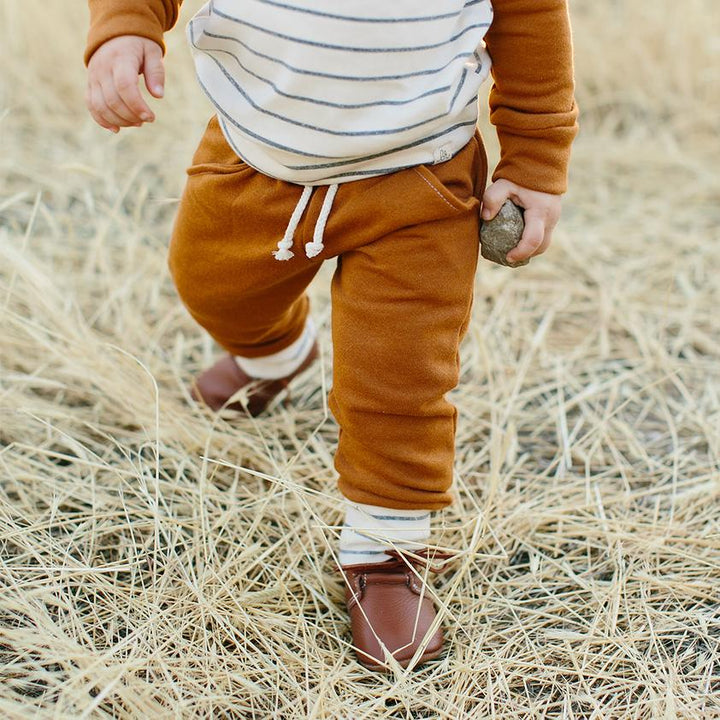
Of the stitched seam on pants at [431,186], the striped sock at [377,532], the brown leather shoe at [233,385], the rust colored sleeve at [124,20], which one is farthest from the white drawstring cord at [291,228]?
the brown leather shoe at [233,385]

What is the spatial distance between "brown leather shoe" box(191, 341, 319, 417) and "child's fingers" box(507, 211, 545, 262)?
582 millimetres

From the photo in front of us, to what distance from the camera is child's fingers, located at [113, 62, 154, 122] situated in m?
1.01

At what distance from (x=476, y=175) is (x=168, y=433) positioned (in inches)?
27.0

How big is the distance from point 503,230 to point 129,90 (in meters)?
0.46

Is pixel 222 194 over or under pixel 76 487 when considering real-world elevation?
over

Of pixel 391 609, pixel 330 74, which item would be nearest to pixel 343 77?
pixel 330 74

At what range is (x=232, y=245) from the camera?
46.1 inches

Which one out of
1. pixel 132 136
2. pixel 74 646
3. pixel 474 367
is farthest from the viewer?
pixel 132 136

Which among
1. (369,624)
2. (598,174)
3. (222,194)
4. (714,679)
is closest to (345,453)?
(369,624)

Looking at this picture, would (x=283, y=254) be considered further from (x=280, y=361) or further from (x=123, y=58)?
(x=280, y=361)

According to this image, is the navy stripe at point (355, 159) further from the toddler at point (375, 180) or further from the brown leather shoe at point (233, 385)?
the brown leather shoe at point (233, 385)

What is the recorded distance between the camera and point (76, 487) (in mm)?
1384

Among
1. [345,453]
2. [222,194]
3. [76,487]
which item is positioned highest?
[222,194]

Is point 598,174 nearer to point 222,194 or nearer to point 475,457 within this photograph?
point 475,457
